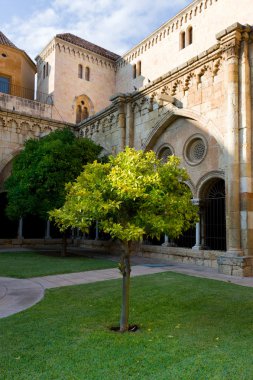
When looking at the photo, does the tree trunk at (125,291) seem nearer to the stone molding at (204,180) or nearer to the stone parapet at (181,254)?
the stone parapet at (181,254)

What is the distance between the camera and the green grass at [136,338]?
3703 millimetres

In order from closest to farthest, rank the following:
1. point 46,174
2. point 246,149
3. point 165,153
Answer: point 246,149, point 46,174, point 165,153

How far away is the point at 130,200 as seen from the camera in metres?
5.03

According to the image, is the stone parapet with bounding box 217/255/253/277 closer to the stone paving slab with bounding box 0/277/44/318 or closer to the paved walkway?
the paved walkway

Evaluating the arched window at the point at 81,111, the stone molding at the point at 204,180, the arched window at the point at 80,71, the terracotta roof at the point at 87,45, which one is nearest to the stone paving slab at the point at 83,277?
the stone molding at the point at 204,180

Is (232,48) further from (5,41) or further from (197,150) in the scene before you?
(5,41)

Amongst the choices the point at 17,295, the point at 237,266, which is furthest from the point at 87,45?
the point at 17,295

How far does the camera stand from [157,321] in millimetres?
5492

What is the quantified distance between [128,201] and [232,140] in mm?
6916

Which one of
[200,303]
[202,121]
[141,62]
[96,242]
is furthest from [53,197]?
[141,62]

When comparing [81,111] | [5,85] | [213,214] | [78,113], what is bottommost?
[213,214]

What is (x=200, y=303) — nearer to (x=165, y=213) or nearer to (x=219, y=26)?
(x=165, y=213)

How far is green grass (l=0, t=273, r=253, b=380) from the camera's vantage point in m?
3.70

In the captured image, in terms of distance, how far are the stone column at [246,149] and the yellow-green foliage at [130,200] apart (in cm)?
573
